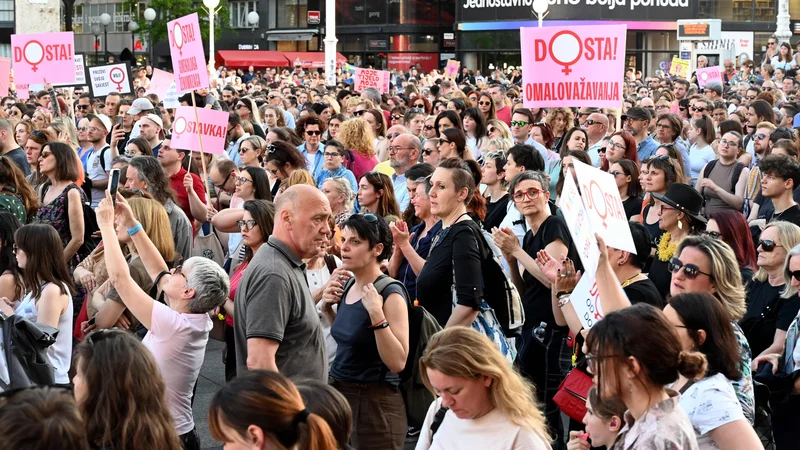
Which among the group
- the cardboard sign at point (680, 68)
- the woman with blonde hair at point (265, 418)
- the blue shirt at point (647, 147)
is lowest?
the woman with blonde hair at point (265, 418)

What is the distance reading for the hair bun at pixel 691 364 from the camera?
359cm

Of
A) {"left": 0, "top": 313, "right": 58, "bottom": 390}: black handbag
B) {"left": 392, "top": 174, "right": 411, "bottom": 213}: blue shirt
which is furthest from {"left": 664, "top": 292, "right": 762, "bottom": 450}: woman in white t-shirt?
{"left": 392, "top": 174, "right": 411, "bottom": 213}: blue shirt

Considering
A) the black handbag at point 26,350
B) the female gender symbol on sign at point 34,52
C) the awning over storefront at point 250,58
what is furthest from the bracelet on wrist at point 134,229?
the awning over storefront at point 250,58

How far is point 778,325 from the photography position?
597 cm

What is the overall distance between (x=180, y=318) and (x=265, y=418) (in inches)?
73.8

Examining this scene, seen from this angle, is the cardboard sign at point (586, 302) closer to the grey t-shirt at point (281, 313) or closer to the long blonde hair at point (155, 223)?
the grey t-shirt at point (281, 313)

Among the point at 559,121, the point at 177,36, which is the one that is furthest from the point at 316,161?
the point at 559,121

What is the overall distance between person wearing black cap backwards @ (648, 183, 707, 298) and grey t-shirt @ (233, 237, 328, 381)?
116 inches

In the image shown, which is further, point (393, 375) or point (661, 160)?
point (661, 160)

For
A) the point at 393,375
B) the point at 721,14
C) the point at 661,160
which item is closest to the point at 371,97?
the point at 661,160

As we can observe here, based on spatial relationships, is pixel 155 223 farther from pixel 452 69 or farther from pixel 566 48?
pixel 452 69

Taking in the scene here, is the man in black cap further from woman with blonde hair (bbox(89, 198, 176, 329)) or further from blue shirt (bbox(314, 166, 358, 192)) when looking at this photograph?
woman with blonde hair (bbox(89, 198, 176, 329))

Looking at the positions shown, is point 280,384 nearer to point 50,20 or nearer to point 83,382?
point 83,382

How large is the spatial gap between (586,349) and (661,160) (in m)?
5.12
